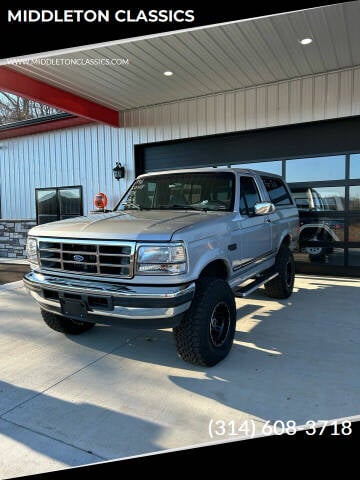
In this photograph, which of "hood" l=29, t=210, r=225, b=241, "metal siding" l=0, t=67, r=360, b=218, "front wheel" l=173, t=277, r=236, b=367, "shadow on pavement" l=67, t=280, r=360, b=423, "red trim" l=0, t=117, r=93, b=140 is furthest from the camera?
"red trim" l=0, t=117, r=93, b=140

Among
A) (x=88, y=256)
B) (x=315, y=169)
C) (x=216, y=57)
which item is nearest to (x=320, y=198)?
(x=315, y=169)

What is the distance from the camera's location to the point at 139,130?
31.5ft

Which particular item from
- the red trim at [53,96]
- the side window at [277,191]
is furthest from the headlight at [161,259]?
the red trim at [53,96]

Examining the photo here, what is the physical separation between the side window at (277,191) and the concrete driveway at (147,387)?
193 centimetres

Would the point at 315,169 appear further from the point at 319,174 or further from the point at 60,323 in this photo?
the point at 60,323

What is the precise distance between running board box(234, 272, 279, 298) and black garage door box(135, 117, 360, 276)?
2979 mm

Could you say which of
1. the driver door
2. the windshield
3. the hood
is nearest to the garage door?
the driver door

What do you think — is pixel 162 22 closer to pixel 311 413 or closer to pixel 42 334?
pixel 42 334

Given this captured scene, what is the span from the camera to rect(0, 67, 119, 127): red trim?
6.82 metres

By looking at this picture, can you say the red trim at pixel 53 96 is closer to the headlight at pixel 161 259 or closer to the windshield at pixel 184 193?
the windshield at pixel 184 193

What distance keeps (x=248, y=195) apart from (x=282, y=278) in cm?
173

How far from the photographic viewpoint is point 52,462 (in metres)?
2.33

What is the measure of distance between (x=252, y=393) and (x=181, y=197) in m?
2.44

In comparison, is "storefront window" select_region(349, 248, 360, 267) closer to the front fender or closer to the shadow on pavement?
the shadow on pavement
